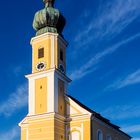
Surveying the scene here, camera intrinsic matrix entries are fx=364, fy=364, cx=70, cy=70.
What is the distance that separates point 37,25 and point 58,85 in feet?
24.2

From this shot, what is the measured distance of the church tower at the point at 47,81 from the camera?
35125mm

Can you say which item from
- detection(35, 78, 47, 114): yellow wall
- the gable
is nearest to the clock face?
detection(35, 78, 47, 114): yellow wall

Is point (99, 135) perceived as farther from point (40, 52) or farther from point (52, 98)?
point (40, 52)

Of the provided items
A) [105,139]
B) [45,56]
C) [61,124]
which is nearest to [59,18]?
[45,56]

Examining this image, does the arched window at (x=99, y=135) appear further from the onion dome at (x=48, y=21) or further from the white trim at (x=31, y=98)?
the onion dome at (x=48, y=21)

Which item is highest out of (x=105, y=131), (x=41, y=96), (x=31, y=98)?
(x=41, y=96)

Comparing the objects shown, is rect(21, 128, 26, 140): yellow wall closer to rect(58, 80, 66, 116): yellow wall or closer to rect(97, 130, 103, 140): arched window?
rect(58, 80, 66, 116): yellow wall

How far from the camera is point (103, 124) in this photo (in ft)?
128

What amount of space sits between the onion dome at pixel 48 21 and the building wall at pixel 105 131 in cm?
1063

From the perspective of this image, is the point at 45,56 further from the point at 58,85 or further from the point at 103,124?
the point at 103,124

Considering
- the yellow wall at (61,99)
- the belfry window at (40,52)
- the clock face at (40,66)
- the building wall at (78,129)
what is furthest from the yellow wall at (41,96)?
the building wall at (78,129)

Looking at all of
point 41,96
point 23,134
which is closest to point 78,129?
point 41,96

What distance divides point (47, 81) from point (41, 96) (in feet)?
5.26

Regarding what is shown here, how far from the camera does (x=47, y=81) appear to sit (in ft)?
119
